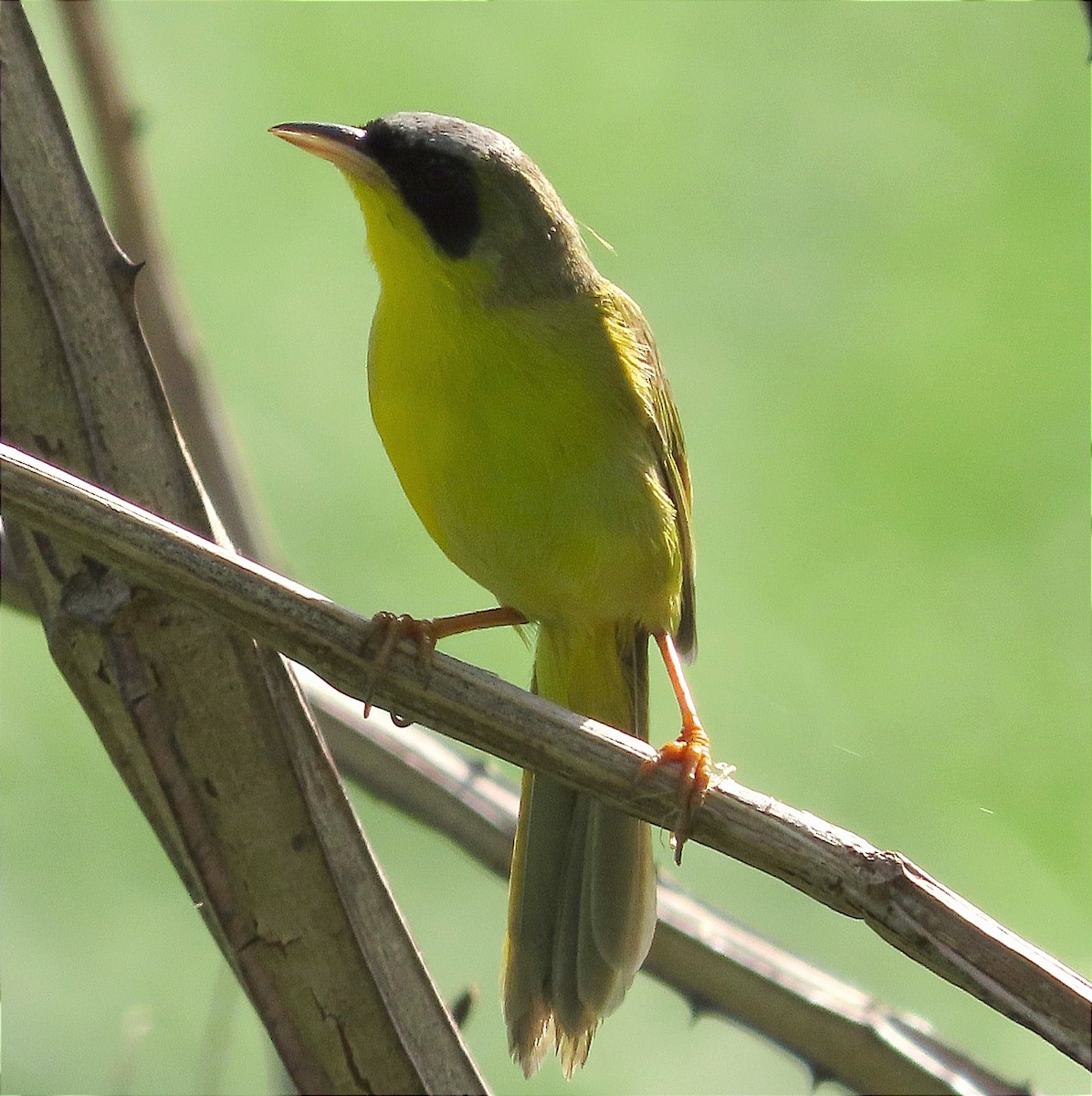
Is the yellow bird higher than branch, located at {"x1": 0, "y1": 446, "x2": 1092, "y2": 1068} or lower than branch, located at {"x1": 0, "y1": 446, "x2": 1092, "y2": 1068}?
higher

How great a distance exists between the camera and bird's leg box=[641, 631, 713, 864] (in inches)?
93.6

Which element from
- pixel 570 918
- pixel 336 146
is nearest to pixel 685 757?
pixel 570 918

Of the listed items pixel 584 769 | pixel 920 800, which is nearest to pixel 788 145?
pixel 920 800

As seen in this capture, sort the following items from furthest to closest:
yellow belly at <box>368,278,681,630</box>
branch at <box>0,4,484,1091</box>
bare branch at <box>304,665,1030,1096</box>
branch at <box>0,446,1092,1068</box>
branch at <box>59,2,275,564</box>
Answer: branch at <box>59,2,275,564</box> → yellow belly at <box>368,278,681,630</box> → bare branch at <box>304,665,1030,1096</box> → branch at <box>0,4,484,1091</box> → branch at <box>0,446,1092,1068</box>

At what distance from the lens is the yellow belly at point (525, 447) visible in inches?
126

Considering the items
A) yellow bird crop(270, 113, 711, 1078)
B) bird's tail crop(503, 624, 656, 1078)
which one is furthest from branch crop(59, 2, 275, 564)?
bird's tail crop(503, 624, 656, 1078)

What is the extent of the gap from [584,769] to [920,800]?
8.91 feet

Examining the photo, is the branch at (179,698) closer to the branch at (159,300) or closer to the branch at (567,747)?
the branch at (567,747)

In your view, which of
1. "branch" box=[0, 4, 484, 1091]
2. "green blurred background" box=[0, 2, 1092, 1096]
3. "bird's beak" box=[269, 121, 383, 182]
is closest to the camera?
"branch" box=[0, 4, 484, 1091]

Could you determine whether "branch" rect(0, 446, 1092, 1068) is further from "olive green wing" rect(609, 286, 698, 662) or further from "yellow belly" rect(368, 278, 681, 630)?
"olive green wing" rect(609, 286, 698, 662)

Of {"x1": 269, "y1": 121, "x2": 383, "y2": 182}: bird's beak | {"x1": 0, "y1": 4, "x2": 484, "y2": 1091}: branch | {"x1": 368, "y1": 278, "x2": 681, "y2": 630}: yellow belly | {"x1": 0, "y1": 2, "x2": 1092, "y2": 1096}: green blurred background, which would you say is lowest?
{"x1": 0, "y1": 4, "x2": 484, "y2": 1091}: branch

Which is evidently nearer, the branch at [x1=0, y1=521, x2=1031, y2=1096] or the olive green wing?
the branch at [x1=0, y1=521, x2=1031, y2=1096]

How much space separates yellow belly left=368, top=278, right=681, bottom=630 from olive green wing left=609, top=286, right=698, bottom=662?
3.4 inches

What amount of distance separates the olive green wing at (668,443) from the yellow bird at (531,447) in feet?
0.04
